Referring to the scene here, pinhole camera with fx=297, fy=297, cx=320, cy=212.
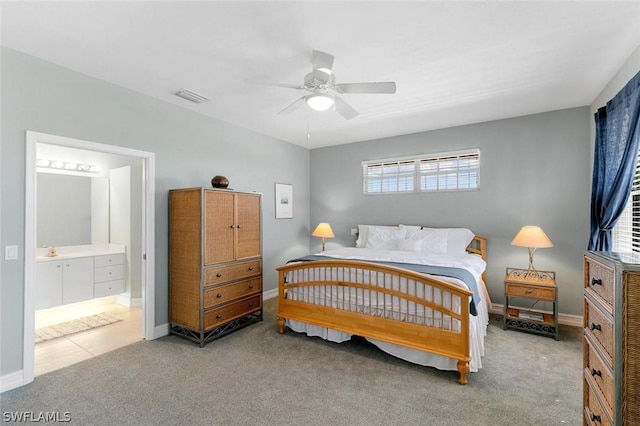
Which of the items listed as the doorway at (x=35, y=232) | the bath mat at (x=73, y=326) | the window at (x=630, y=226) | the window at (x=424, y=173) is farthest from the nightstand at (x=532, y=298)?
the bath mat at (x=73, y=326)

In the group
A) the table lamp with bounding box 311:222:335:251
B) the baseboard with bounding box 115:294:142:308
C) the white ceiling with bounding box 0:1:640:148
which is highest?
the white ceiling with bounding box 0:1:640:148

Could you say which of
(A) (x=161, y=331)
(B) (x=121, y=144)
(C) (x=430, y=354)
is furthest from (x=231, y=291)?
(C) (x=430, y=354)

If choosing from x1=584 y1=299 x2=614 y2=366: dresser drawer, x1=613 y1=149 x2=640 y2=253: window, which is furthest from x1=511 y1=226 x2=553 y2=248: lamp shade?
x1=584 y1=299 x2=614 y2=366: dresser drawer

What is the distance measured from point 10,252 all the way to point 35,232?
221 mm

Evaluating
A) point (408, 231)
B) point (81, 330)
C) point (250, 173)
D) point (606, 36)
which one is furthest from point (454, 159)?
point (81, 330)

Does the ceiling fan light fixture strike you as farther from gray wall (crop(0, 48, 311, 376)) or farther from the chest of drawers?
the chest of drawers

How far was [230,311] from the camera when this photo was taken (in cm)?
354

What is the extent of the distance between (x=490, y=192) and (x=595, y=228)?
4.39 feet

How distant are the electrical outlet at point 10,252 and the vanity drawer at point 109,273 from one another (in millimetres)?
2195

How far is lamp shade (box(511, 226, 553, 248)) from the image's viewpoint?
11.5 ft

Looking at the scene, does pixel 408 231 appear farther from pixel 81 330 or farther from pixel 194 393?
pixel 81 330

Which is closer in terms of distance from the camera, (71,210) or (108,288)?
(108,288)

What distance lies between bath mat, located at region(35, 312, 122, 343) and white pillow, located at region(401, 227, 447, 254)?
437 centimetres

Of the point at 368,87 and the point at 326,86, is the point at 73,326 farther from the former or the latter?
the point at 368,87
